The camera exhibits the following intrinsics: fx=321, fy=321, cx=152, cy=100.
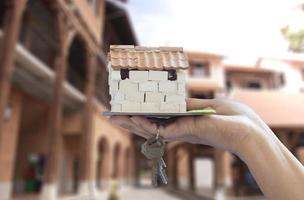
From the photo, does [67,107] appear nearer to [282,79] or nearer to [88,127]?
[88,127]

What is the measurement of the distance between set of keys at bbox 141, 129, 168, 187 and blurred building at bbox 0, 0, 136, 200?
6.33 metres

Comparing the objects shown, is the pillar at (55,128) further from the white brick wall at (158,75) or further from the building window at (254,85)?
the building window at (254,85)

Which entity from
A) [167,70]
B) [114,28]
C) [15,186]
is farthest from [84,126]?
[167,70]

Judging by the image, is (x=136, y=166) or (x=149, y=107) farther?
(x=136, y=166)

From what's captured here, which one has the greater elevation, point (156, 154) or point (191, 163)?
point (156, 154)

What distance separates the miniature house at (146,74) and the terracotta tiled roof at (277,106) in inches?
313

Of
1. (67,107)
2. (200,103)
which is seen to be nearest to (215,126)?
(200,103)

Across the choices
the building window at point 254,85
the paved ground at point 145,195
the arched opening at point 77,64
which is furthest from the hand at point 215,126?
the building window at point 254,85

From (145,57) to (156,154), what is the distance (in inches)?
18.7

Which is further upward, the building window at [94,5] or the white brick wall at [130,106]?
the building window at [94,5]

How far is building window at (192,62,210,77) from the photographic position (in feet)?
78.8

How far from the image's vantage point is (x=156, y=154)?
4.48 feet

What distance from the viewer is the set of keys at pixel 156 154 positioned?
1.36 meters

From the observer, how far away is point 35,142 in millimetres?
14391
